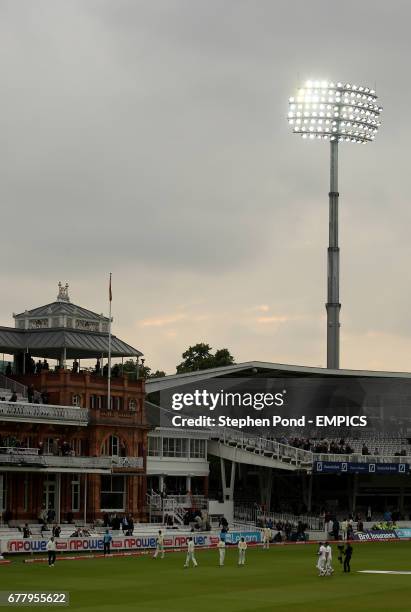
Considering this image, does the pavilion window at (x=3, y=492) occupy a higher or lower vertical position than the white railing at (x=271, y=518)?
higher

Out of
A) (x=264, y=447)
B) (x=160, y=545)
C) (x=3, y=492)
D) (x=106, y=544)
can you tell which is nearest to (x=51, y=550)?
(x=160, y=545)

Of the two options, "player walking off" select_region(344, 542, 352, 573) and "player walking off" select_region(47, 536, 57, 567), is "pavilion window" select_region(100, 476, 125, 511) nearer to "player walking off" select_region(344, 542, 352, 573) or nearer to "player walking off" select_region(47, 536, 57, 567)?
"player walking off" select_region(47, 536, 57, 567)

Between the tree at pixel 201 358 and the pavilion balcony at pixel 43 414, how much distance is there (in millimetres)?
55445

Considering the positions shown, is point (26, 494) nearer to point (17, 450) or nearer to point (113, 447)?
point (17, 450)

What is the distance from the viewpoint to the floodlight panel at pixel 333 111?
105 meters

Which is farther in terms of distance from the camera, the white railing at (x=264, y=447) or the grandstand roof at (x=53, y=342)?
the white railing at (x=264, y=447)

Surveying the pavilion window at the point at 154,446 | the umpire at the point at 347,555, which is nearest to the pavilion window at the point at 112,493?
the pavilion window at the point at 154,446

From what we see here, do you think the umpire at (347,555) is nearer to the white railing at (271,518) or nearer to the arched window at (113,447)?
the arched window at (113,447)

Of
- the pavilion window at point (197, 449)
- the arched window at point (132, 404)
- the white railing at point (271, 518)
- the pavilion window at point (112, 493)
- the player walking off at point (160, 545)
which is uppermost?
the arched window at point (132, 404)

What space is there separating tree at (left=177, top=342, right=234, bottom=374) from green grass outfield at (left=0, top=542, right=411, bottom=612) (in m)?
70.7

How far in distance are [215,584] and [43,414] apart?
31.3m

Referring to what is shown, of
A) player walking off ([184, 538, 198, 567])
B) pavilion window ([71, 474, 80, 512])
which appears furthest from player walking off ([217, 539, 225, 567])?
pavilion window ([71, 474, 80, 512])

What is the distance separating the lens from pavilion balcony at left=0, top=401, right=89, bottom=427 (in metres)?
75.9

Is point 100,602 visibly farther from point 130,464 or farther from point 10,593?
point 130,464
